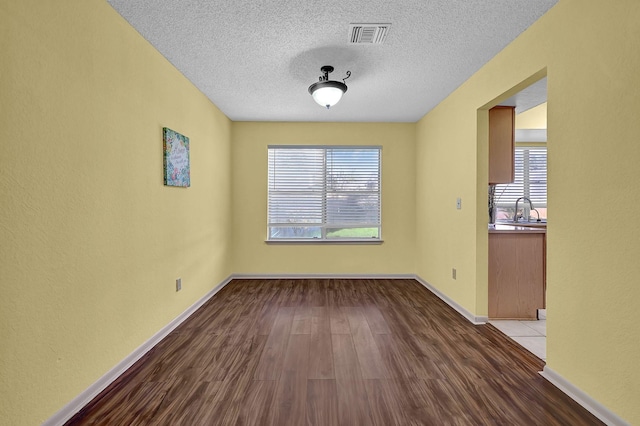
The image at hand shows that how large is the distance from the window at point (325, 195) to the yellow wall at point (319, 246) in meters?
0.16

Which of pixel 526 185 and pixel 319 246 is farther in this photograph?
pixel 526 185

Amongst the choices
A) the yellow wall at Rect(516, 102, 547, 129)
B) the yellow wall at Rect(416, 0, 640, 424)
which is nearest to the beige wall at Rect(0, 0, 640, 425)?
the yellow wall at Rect(416, 0, 640, 424)

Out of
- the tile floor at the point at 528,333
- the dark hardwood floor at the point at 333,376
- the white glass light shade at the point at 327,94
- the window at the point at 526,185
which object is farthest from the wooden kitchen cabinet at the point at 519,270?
the window at the point at 526,185

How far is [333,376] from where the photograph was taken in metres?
1.98

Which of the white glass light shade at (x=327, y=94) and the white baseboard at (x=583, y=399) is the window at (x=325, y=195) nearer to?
the white glass light shade at (x=327, y=94)

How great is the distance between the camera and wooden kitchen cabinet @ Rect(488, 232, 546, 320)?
295cm

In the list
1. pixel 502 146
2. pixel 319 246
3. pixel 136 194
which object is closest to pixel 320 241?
pixel 319 246

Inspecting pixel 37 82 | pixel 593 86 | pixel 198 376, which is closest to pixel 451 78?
pixel 593 86

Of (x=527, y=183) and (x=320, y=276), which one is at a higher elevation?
(x=527, y=183)

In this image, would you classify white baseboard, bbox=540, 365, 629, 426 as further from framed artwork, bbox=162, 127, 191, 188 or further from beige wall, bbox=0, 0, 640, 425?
framed artwork, bbox=162, 127, 191, 188

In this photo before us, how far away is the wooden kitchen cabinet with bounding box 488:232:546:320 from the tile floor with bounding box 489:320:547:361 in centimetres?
16

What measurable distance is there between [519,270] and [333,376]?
2.28 metres

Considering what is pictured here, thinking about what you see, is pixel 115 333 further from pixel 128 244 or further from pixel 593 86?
pixel 593 86

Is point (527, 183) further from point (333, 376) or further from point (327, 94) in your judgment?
point (333, 376)
